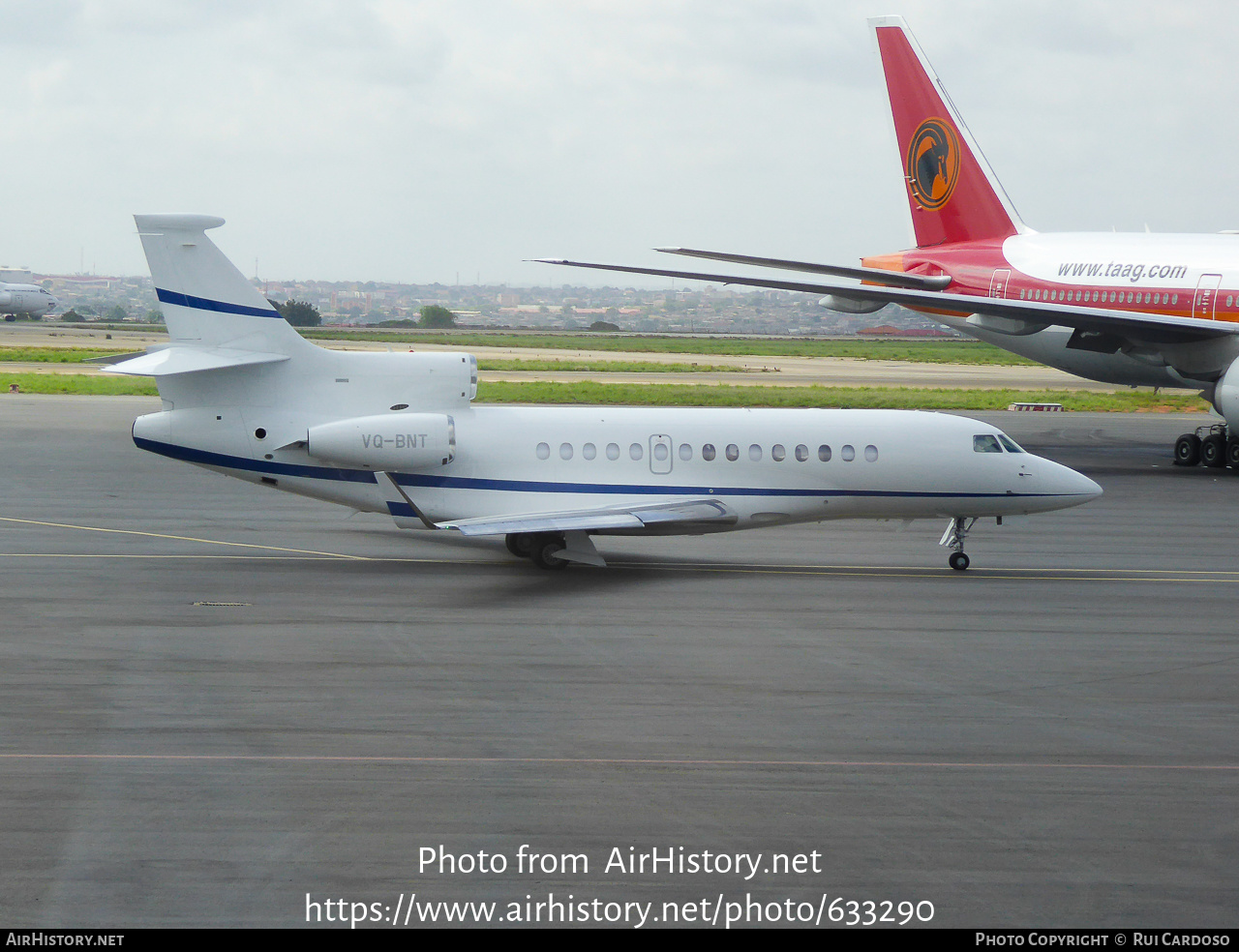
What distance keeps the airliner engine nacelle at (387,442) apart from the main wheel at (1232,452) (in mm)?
29299

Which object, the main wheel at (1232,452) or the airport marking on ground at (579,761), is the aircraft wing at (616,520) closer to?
the airport marking on ground at (579,761)

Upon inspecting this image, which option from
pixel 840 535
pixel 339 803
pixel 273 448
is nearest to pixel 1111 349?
pixel 840 535

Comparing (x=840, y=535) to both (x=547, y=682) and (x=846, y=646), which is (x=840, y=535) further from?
(x=547, y=682)

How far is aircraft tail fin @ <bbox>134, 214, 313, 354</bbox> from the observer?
2333 cm

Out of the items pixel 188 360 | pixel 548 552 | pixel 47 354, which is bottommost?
pixel 548 552

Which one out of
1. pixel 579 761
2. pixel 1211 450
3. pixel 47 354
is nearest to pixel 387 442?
pixel 579 761

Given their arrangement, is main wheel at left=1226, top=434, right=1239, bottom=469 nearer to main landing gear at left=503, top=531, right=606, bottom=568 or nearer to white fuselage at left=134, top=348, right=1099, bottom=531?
white fuselage at left=134, top=348, right=1099, bottom=531

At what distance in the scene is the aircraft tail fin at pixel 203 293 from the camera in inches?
918

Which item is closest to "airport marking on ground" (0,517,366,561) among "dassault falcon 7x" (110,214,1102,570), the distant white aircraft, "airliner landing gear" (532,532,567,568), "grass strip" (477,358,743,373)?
"dassault falcon 7x" (110,214,1102,570)

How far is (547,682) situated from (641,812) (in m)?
4.51

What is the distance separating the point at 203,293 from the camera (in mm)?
23594

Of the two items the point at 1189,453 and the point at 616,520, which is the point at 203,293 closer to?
the point at 616,520

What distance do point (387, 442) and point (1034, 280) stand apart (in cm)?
3059
